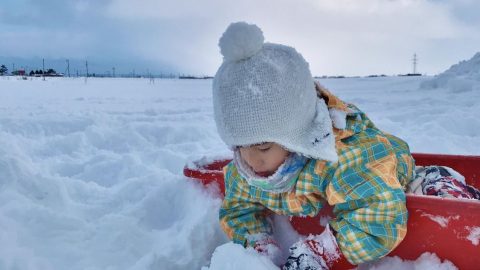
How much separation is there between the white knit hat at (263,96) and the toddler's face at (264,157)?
0.06 metres

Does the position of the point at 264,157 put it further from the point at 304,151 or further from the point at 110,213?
the point at 110,213

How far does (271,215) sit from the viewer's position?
1.80 meters

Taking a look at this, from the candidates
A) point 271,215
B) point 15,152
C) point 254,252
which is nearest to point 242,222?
point 271,215

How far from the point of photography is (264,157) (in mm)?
1463

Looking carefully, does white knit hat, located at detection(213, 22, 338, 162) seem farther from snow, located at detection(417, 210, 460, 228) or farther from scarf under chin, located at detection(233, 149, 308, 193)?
snow, located at detection(417, 210, 460, 228)

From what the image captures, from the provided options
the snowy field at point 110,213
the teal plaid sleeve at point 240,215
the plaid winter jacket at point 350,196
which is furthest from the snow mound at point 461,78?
the teal plaid sleeve at point 240,215

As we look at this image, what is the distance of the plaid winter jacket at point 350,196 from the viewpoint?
55.1 inches

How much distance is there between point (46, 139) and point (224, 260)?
2680mm

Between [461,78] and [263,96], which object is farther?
[461,78]

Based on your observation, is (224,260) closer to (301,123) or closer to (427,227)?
(301,123)

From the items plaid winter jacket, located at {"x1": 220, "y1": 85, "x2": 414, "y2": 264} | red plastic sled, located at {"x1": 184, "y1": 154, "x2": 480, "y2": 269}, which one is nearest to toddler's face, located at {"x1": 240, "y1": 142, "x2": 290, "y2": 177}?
plaid winter jacket, located at {"x1": 220, "y1": 85, "x2": 414, "y2": 264}

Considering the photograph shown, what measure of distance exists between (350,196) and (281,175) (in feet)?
0.70

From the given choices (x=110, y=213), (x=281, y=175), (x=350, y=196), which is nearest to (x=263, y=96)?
(x=281, y=175)

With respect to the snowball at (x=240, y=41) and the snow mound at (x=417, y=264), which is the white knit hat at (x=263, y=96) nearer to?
the snowball at (x=240, y=41)
